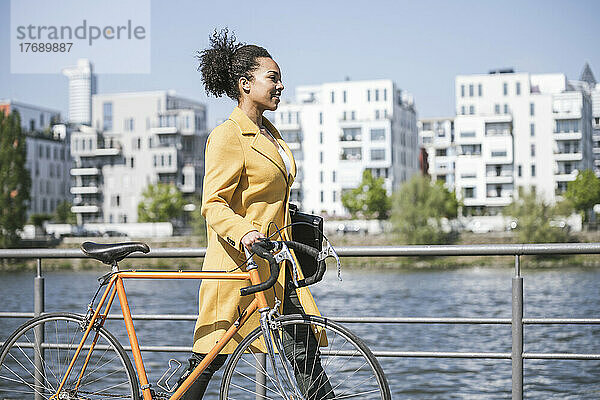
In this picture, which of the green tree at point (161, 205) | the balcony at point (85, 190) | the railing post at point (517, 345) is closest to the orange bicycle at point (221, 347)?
the railing post at point (517, 345)

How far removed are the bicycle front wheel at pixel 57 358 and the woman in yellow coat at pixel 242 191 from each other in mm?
383

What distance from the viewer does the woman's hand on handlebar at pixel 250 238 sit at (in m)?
3.20

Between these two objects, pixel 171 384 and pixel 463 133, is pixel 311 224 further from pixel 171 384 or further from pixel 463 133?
pixel 463 133

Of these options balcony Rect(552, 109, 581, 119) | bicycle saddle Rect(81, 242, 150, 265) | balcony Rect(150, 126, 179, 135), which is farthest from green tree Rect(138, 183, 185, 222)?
bicycle saddle Rect(81, 242, 150, 265)

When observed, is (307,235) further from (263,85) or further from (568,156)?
(568,156)

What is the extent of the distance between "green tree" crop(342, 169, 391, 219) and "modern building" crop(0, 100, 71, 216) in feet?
91.2

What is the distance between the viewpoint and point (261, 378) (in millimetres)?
4062

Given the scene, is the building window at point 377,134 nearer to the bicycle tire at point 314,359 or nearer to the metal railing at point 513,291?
the metal railing at point 513,291

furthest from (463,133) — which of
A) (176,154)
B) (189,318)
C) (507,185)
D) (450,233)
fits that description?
(189,318)

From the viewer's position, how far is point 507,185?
2916 inches

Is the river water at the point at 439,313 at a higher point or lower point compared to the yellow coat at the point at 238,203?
lower

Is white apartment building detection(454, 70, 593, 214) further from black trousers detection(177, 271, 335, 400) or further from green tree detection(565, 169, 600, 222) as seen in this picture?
black trousers detection(177, 271, 335, 400)

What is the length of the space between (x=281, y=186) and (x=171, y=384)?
34.1 inches

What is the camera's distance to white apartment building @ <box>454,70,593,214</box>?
242 feet
